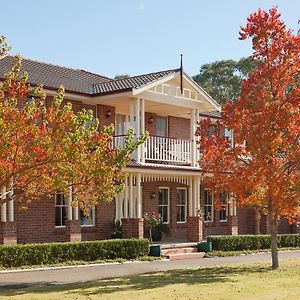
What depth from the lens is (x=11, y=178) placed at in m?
12.0

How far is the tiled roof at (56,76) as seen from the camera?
2339 centimetres

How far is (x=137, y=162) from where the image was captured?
2412 centimetres

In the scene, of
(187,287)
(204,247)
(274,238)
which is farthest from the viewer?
(204,247)

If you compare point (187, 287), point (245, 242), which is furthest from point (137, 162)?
point (187, 287)

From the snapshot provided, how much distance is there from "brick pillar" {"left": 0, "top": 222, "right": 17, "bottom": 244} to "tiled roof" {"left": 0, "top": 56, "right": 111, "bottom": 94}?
5.27 m

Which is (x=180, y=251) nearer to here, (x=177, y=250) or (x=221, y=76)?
(x=177, y=250)

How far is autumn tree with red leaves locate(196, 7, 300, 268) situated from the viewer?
56.3 feet

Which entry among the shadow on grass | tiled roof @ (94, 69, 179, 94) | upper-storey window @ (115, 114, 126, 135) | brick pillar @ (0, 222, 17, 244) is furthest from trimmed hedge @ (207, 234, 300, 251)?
brick pillar @ (0, 222, 17, 244)

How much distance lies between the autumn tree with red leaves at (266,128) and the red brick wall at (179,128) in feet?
37.4

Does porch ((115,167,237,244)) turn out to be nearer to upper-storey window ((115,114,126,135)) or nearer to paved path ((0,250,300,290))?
paved path ((0,250,300,290))

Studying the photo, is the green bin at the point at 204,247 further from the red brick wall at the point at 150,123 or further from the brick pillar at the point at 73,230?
the red brick wall at the point at 150,123

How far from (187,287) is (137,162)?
1037 centimetres

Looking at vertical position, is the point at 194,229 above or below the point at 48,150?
below

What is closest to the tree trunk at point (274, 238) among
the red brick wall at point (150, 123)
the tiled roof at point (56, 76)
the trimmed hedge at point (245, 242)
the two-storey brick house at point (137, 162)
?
the two-storey brick house at point (137, 162)
